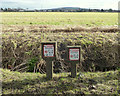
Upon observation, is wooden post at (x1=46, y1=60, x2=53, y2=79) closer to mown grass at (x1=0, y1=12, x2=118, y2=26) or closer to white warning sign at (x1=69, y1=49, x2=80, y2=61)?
white warning sign at (x1=69, y1=49, x2=80, y2=61)

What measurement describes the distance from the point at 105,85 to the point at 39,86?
138 centimetres

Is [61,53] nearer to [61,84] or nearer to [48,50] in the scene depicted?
[48,50]

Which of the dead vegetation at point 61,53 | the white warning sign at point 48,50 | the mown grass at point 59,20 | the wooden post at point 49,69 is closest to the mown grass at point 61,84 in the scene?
the wooden post at point 49,69

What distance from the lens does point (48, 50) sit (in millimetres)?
4168

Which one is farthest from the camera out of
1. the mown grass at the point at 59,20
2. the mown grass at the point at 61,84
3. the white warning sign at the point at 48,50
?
the mown grass at the point at 59,20

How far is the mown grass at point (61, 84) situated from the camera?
3824 millimetres

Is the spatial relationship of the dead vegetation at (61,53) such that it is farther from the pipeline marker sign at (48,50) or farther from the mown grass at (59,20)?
the mown grass at (59,20)

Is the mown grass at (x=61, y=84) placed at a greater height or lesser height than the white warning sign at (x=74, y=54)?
lesser

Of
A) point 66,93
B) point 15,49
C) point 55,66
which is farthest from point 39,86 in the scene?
point 15,49

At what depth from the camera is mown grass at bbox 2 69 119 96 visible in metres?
3.82

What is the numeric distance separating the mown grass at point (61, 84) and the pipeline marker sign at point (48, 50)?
1.92ft

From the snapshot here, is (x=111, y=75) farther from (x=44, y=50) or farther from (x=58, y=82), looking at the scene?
(x=44, y=50)

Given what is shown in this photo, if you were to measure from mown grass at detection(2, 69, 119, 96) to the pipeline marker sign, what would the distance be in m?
0.58

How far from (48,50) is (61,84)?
78cm
